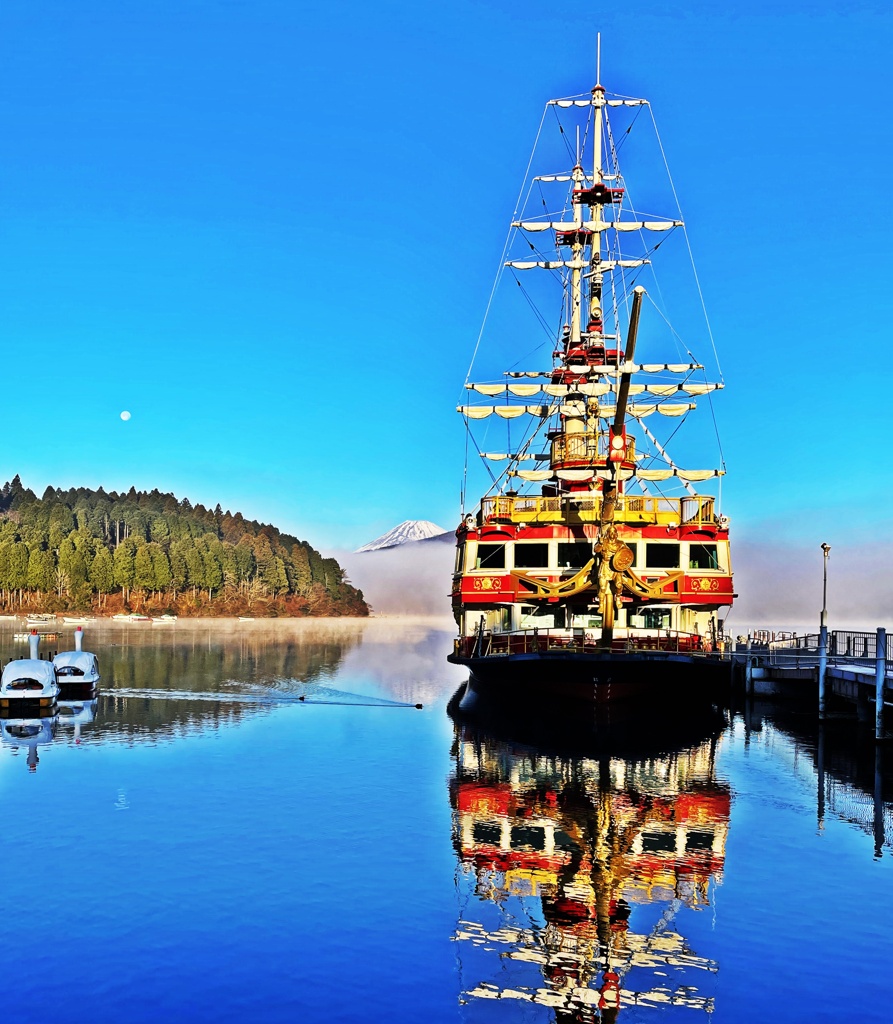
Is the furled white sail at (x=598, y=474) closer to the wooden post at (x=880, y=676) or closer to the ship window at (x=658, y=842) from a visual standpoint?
the wooden post at (x=880, y=676)

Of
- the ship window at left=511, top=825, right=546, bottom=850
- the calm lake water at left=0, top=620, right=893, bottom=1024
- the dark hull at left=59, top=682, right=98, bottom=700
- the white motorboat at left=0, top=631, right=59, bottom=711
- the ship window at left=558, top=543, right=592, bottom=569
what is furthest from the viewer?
the dark hull at left=59, top=682, right=98, bottom=700

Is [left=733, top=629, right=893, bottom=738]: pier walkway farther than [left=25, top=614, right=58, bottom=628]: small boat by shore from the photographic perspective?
No

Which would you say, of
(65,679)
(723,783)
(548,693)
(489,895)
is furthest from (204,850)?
(65,679)

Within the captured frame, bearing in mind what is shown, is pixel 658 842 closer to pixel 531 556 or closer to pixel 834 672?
pixel 834 672

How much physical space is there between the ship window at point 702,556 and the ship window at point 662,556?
78cm

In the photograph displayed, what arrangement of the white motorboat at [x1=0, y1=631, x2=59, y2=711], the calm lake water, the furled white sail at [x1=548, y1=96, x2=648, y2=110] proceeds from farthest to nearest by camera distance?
1. the furled white sail at [x1=548, y1=96, x2=648, y2=110]
2. the white motorboat at [x1=0, y1=631, x2=59, y2=711]
3. the calm lake water

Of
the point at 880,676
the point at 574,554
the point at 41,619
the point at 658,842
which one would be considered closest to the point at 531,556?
the point at 574,554

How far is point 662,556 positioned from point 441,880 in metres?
32.4

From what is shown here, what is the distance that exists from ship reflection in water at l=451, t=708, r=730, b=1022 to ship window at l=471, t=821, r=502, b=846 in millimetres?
50

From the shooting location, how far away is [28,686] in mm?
47719

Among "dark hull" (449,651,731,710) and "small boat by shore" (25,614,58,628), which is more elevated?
"dark hull" (449,651,731,710)

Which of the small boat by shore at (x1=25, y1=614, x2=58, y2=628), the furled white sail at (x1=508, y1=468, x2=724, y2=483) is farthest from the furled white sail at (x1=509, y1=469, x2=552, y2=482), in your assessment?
the small boat by shore at (x1=25, y1=614, x2=58, y2=628)

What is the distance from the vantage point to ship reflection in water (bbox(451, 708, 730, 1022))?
15.7 metres

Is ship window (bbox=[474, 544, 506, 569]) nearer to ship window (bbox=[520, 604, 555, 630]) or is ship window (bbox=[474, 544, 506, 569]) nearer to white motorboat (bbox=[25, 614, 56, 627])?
ship window (bbox=[520, 604, 555, 630])
